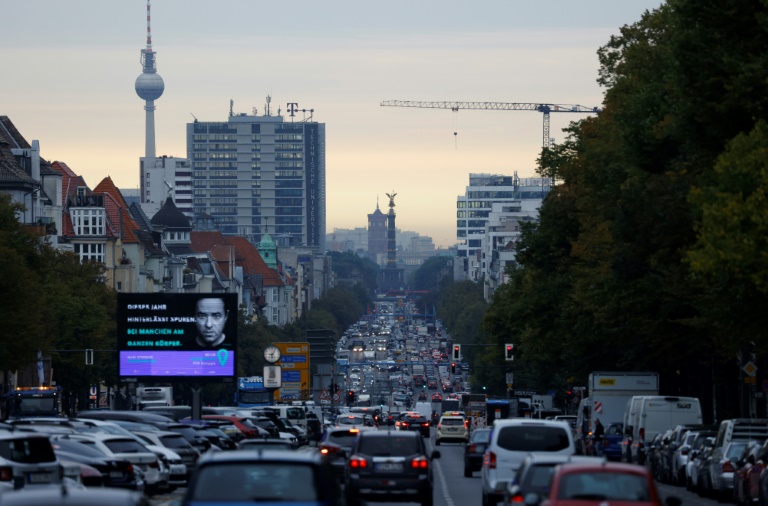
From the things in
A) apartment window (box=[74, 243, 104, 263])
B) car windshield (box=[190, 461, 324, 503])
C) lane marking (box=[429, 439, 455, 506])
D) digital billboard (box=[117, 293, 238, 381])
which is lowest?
lane marking (box=[429, 439, 455, 506])

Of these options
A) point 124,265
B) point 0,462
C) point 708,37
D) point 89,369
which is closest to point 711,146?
point 708,37

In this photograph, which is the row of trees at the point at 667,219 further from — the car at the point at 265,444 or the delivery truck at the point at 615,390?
the car at the point at 265,444

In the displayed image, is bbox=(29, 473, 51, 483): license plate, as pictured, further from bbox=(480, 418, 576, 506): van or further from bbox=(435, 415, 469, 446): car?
bbox=(435, 415, 469, 446): car

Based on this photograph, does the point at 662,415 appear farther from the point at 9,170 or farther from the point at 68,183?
the point at 68,183

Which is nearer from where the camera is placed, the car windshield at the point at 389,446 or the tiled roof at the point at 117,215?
the car windshield at the point at 389,446

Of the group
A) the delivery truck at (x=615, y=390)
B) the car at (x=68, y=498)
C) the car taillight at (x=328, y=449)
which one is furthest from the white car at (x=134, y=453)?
the delivery truck at (x=615, y=390)

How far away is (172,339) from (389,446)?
31.3m

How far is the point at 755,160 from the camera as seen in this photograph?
36812mm

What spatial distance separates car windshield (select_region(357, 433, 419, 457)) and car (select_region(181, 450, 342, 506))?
1483 cm

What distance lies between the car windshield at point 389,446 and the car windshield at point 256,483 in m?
15.2

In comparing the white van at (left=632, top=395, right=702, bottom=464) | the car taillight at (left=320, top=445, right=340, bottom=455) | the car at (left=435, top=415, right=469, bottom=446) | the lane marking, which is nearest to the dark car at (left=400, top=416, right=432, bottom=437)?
the car at (left=435, top=415, right=469, bottom=446)

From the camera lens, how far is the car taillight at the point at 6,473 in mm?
27422

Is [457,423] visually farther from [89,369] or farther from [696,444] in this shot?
[696,444]

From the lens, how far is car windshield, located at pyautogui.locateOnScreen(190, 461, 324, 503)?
16578 millimetres
